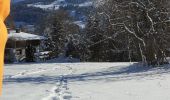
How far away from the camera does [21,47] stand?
6650 cm

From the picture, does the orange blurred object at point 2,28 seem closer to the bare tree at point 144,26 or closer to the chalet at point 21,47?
the bare tree at point 144,26

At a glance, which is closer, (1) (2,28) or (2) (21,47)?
(1) (2,28)

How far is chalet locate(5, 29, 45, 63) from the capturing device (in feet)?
195

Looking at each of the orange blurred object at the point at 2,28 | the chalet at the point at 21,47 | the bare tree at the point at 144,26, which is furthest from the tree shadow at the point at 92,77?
the chalet at the point at 21,47

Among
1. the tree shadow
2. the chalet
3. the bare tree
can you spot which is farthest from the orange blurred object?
the chalet

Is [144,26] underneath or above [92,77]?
above

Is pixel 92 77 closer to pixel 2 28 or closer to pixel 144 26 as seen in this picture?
pixel 144 26

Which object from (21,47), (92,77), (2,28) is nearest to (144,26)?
(92,77)

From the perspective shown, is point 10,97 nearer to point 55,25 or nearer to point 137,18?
point 137,18

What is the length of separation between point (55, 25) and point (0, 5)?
2782 inches

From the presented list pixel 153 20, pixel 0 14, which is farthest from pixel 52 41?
pixel 0 14

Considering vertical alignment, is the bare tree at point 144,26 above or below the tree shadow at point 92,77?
above

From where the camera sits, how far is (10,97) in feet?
39.4

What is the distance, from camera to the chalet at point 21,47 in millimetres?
59391
